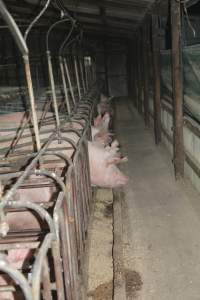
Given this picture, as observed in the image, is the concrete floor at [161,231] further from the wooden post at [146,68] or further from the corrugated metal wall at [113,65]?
the corrugated metal wall at [113,65]

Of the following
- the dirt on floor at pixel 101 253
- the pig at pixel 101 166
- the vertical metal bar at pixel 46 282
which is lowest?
the dirt on floor at pixel 101 253

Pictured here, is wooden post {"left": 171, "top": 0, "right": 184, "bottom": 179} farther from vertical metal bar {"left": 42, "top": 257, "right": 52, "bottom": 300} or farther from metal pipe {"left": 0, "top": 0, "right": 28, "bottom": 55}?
vertical metal bar {"left": 42, "top": 257, "right": 52, "bottom": 300}

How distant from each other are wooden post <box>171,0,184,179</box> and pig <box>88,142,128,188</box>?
3.40 ft

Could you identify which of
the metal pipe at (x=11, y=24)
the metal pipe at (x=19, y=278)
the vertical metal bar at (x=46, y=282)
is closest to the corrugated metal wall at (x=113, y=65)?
the metal pipe at (x=11, y=24)

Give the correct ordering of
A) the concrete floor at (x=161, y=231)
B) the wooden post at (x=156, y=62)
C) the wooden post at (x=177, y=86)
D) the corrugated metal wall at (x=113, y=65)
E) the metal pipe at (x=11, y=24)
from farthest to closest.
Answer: the corrugated metal wall at (x=113, y=65) → the wooden post at (x=156, y=62) → the wooden post at (x=177, y=86) → the concrete floor at (x=161, y=231) → the metal pipe at (x=11, y=24)

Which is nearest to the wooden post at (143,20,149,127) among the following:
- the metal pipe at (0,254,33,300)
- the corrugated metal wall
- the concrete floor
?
the concrete floor

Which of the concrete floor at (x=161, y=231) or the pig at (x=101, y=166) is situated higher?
the pig at (x=101, y=166)

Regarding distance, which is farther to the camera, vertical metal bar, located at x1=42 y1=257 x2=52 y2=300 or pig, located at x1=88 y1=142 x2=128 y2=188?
pig, located at x1=88 y1=142 x2=128 y2=188

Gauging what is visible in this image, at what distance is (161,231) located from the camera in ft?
12.5

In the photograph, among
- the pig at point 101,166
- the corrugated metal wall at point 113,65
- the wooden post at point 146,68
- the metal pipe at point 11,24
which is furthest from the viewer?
the corrugated metal wall at point 113,65

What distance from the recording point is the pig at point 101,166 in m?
4.36

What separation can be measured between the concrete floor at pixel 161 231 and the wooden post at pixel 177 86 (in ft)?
1.07

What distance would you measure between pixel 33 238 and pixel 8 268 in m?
0.62

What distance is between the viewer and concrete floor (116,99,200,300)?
9.72ft
